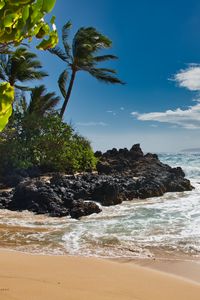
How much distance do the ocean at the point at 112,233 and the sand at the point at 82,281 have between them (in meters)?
0.89

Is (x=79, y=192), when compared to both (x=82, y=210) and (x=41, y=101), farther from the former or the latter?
(x=41, y=101)

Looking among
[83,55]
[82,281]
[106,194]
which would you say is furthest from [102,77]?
[82,281]

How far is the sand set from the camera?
13.4ft

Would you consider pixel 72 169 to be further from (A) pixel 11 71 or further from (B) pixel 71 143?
(A) pixel 11 71

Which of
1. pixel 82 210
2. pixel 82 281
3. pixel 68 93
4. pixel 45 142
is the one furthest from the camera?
pixel 68 93

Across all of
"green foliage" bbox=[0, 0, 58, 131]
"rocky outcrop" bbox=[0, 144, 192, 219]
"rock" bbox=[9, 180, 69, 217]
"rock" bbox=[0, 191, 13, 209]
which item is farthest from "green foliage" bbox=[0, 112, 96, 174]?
"green foliage" bbox=[0, 0, 58, 131]

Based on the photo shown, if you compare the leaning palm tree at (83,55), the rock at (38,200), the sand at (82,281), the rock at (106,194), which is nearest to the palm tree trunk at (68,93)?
the leaning palm tree at (83,55)

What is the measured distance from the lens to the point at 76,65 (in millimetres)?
25094

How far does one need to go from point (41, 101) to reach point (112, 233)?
57.4 feet

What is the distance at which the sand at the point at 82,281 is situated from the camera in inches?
161

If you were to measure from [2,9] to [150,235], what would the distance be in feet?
22.3

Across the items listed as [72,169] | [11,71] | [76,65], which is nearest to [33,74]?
[11,71]

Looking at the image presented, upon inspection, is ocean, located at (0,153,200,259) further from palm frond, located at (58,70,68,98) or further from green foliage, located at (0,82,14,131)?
palm frond, located at (58,70,68,98)

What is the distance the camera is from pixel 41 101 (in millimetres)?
24922
